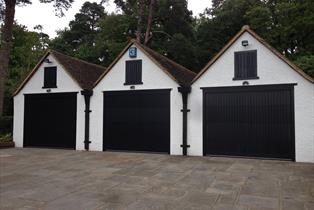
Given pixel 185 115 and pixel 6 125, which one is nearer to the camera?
pixel 185 115

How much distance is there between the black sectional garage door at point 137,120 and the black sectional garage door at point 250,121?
209 cm

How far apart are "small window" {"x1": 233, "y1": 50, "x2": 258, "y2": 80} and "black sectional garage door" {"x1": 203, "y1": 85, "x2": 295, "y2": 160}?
0.52 m

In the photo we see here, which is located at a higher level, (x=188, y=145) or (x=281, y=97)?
(x=281, y=97)

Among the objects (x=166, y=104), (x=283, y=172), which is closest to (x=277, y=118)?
(x=283, y=172)

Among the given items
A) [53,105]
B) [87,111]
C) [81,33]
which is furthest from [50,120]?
[81,33]

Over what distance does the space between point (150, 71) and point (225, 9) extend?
15.5 m

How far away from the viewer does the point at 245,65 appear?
12.5 m

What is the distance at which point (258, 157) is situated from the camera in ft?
40.2

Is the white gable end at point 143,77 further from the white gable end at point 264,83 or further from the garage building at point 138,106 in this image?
the white gable end at point 264,83

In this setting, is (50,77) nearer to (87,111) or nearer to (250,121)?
(87,111)

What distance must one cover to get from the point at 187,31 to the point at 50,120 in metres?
16.1

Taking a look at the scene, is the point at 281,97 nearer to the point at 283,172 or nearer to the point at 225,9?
the point at 283,172

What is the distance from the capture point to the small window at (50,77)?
1614cm

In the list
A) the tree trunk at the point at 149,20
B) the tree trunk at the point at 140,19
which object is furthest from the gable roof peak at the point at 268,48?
the tree trunk at the point at 140,19
